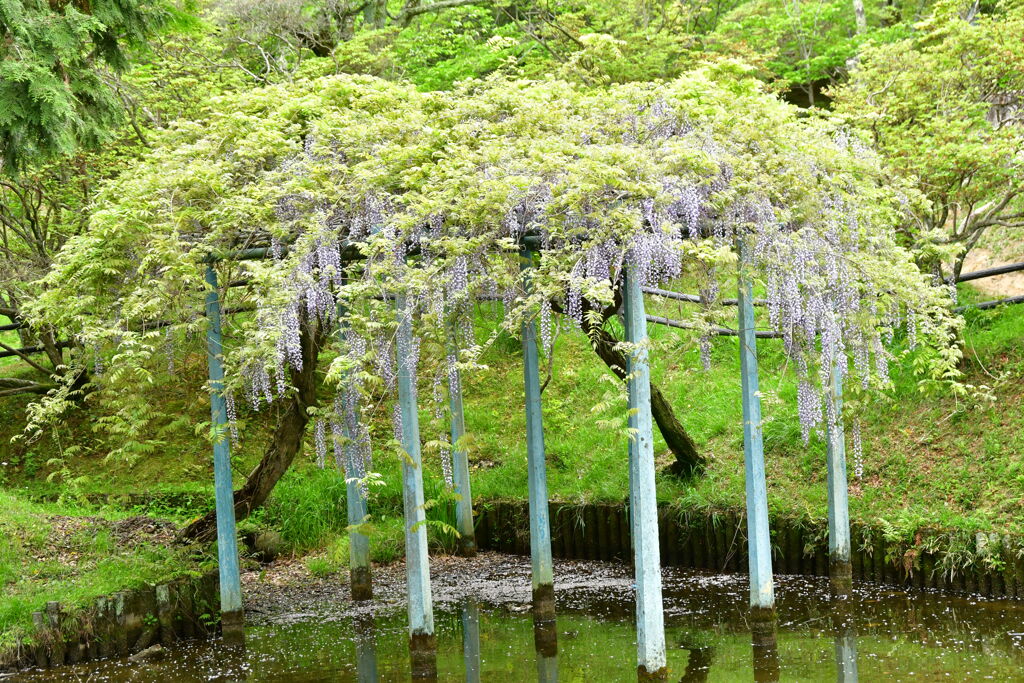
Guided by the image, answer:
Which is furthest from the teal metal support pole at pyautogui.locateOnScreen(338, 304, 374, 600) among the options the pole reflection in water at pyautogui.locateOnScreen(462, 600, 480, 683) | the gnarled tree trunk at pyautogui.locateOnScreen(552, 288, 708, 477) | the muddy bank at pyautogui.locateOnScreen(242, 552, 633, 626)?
the gnarled tree trunk at pyautogui.locateOnScreen(552, 288, 708, 477)

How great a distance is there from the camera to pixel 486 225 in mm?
6750

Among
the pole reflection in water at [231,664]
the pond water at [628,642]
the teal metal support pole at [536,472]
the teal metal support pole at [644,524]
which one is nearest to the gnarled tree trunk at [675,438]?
the pond water at [628,642]

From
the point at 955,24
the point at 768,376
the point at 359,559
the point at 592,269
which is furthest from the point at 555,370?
the point at 592,269

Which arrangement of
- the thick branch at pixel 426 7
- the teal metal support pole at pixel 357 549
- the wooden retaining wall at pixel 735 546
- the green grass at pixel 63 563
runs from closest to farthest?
the green grass at pixel 63 563
the wooden retaining wall at pixel 735 546
the teal metal support pole at pixel 357 549
the thick branch at pixel 426 7

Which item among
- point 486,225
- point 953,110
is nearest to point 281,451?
point 486,225

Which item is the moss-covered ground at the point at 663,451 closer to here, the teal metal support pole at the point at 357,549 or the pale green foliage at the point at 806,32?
the teal metal support pole at the point at 357,549

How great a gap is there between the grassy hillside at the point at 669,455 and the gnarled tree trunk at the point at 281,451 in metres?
0.76

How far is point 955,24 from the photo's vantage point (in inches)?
381

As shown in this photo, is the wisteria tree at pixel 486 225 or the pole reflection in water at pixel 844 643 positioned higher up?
the wisteria tree at pixel 486 225

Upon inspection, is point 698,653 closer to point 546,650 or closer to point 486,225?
point 546,650

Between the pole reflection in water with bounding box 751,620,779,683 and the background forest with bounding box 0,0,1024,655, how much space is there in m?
1.46

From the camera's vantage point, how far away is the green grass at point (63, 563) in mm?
7773

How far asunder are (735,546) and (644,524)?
11.5ft

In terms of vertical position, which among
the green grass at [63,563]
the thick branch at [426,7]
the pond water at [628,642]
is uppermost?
the thick branch at [426,7]
